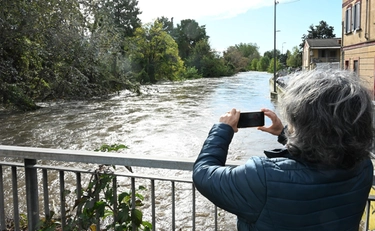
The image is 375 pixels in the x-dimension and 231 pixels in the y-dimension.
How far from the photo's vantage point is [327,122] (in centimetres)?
106

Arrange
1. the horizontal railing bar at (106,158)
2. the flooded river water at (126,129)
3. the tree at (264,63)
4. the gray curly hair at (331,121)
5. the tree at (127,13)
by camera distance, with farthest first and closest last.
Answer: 1. the tree at (264,63)
2. the tree at (127,13)
3. the flooded river water at (126,129)
4. the horizontal railing bar at (106,158)
5. the gray curly hair at (331,121)

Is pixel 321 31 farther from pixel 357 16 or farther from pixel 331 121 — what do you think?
pixel 331 121

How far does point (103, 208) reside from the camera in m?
2.13

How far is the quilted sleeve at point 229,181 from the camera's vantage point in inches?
43.1

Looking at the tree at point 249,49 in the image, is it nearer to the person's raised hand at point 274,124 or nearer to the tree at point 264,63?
the tree at point 264,63

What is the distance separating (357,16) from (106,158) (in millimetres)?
16276

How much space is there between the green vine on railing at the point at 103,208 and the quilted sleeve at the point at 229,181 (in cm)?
97

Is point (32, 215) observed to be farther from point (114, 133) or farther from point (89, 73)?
point (89, 73)

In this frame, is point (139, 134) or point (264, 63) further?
point (264, 63)

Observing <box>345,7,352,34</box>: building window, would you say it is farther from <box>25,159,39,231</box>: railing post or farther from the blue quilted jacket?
the blue quilted jacket

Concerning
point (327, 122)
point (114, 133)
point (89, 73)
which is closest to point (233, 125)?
point (327, 122)

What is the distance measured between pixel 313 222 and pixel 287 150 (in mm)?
219

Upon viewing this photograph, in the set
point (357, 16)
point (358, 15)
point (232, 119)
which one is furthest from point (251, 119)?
point (357, 16)

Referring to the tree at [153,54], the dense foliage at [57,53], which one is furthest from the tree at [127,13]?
the dense foliage at [57,53]
